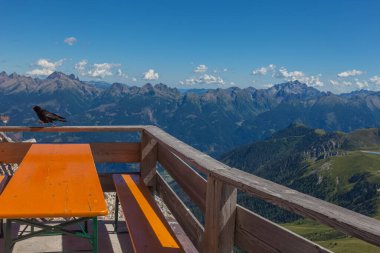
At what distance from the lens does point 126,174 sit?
25.5 feet

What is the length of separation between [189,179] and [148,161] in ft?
8.55

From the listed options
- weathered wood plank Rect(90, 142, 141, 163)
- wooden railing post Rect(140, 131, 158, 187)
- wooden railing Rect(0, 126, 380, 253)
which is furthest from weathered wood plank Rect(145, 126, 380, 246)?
weathered wood plank Rect(90, 142, 141, 163)

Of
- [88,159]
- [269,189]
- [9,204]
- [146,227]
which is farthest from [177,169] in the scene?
[269,189]

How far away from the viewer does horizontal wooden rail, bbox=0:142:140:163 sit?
6.99 metres

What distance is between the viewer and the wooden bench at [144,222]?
4.42m

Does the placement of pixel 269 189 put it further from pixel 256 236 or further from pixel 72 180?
pixel 72 180

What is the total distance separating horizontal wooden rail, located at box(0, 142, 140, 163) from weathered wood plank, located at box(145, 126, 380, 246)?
349 cm

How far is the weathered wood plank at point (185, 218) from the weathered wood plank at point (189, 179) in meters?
0.22

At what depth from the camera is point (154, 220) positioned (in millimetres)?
5227

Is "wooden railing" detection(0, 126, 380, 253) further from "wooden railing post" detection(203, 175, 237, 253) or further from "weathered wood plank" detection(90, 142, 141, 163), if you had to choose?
"weathered wood plank" detection(90, 142, 141, 163)

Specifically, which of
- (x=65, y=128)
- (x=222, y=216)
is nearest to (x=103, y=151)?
(x=65, y=128)

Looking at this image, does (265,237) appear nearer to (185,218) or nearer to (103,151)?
(185,218)

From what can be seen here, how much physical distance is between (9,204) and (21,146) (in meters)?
3.82

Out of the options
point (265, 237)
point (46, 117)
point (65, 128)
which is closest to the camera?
point (265, 237)
